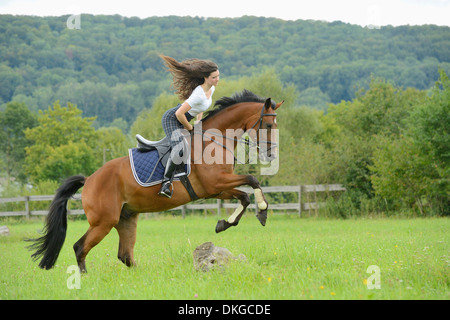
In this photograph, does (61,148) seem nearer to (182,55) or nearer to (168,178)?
(182,55)

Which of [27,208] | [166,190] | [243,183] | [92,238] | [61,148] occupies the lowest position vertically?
[27,208]

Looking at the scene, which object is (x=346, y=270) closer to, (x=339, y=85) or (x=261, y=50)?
(x=339, y=85)

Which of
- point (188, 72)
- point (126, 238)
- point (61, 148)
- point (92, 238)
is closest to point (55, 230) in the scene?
point (92, 238)

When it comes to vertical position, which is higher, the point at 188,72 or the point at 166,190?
the point at 188,72

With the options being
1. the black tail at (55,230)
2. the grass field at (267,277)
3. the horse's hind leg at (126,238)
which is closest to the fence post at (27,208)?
the grass field at (267,277)

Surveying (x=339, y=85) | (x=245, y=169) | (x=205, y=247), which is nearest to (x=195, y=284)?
(x=205, y=247)

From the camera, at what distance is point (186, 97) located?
881 cm

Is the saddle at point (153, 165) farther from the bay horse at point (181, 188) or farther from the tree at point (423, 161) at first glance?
the tree at point (423, 161)

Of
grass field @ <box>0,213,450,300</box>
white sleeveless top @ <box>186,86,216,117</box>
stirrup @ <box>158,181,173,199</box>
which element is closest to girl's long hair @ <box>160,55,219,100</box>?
white sleeveless top @ <box>186,86,216,117</box>

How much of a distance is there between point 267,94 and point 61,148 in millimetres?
22656

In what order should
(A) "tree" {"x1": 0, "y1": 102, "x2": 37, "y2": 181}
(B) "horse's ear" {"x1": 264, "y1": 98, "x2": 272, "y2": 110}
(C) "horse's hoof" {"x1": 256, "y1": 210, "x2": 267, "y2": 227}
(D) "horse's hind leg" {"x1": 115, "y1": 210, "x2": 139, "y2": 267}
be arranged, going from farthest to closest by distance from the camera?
(A) "tree" {"x1": 0, "y1": 102, "x2": 37, "y2": 181} → (D) "horse's hind leg" {"x1": 115, "y1": 210, "x2": 139, "y2": 267} → (B) "horse's ear" {"x1": 264, "y1": 98, "x2": 272, "y2": 110} → (C) "horse's hoof" {"x1": 256, "y1": 210, "x2": 267, "y2": 227}

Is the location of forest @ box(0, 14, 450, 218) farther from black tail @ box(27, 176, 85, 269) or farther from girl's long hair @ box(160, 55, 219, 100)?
black tail @ box(27, 176, 85, 269)

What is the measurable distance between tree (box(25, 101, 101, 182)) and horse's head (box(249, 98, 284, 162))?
44.0 meters

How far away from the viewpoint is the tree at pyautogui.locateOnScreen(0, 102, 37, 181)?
63.1 meters
